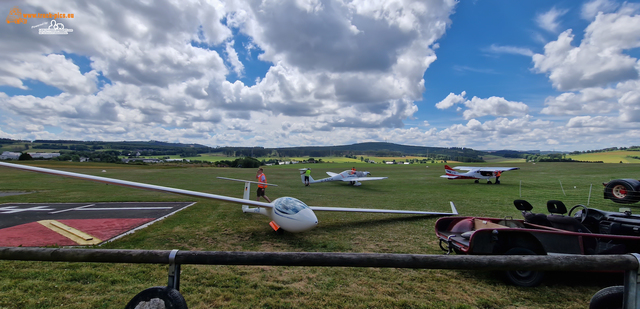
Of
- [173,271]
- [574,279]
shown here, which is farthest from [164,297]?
[574,279]

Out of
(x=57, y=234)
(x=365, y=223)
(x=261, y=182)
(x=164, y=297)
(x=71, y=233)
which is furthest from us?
(x=261, y=182)

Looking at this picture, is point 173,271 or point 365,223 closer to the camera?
point 173,271

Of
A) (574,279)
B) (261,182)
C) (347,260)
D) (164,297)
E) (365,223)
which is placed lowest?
(365,223)

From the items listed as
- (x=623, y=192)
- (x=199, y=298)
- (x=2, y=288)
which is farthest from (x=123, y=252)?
(x=623, y=192)

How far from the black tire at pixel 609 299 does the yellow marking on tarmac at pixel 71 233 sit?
9.32 meters

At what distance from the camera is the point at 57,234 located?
7.37 metres

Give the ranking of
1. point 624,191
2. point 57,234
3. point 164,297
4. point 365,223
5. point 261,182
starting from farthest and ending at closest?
point 624,191 → point 261,182 → point 365,223 → point 57,234 → point 164,297

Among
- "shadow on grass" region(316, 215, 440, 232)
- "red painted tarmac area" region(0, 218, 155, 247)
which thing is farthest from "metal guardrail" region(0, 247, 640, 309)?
"shadow on grass" region(316, 215, 440, 232)

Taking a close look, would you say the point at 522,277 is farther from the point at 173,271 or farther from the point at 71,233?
the point at 71,233

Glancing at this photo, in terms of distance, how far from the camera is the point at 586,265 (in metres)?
1.91

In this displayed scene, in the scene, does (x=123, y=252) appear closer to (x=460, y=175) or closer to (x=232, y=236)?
(x=232, y=236)

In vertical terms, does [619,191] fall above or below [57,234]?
above

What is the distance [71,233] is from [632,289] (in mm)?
11012

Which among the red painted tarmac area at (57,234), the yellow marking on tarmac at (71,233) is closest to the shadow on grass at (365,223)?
the red painted tarmac area at (57,234)
